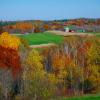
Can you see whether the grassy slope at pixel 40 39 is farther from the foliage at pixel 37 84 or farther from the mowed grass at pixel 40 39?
the foliage at pixel 37 84

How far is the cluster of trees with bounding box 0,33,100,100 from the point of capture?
3909cm

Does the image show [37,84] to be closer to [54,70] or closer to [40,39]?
[54,70]

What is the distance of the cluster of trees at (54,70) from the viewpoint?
128 ft

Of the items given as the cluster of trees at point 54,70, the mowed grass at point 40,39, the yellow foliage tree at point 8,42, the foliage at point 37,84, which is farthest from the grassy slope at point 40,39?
Answer: the foliage at point 37,84

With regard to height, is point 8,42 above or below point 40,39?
above

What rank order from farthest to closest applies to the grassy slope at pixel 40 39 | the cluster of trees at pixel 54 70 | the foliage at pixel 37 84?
the grassy slope at pixel 40 39 → the cluster of trees at pixel 54 70 → the foliage at pixel 37 84

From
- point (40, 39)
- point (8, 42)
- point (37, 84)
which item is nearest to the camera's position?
point (37, 84)

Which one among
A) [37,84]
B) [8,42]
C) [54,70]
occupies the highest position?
[8,42]

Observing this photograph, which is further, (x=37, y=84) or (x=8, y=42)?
(x=8, y=42)

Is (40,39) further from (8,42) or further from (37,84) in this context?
(37,84)

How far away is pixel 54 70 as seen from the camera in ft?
182

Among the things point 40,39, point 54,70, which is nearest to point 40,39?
point 40,39

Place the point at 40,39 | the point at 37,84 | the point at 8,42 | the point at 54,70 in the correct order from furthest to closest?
the point at 40,39 → the point at 8,42 → the point at 54,70 → the point at 37,84

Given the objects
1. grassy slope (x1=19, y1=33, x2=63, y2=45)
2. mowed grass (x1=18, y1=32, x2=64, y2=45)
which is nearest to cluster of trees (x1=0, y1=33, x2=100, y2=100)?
mowed grass (x1=18, y1=32, x2=64, y2=45)
